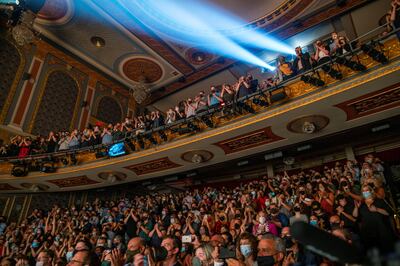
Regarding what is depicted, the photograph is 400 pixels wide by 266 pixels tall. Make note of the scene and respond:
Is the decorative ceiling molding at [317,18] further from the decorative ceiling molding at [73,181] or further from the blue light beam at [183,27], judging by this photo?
the decorative ceiling molding at [73,181]

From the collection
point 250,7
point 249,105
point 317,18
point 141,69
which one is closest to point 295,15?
point 317,18

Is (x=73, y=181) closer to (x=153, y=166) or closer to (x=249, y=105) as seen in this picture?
(x=153, y=166)

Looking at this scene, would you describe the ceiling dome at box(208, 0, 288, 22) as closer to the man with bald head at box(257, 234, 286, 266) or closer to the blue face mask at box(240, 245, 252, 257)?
the blue face mask at box(240, 245, 252, 257)

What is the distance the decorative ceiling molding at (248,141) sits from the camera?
7168 mm

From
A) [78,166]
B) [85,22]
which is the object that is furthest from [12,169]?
[85,22]

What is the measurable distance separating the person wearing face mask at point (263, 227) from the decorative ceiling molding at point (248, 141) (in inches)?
112

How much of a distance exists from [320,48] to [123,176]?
26.4 ft

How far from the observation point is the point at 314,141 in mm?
Answer: 7844

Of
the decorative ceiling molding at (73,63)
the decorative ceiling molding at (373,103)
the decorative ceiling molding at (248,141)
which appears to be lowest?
the decorative ceiling molding at (248,141)

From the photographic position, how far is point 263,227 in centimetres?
444

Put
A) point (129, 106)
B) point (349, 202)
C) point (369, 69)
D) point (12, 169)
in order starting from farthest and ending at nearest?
point (129, 106), point (12, 169), point (369, 69), point (349, 202)

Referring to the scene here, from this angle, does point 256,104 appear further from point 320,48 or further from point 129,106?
point 129,106

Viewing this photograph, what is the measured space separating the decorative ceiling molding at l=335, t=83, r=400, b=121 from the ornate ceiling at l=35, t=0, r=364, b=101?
5.15 metres

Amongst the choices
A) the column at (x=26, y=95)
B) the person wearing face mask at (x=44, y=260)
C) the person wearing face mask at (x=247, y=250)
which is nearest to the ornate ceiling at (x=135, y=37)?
the column at (x=26, y=95)
